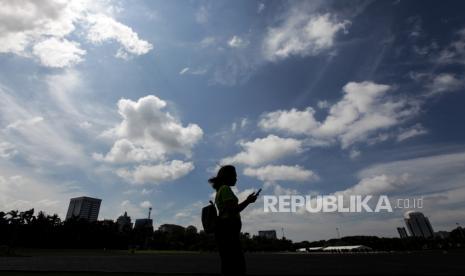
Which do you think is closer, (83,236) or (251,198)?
(251,198)

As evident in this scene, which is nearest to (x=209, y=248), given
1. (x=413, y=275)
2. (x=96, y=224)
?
(x=96, y=224)

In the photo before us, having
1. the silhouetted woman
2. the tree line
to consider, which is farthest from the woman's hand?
the tree line

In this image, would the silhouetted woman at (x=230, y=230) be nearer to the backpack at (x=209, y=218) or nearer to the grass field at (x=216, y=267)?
the backpack at (x=209, y=218)

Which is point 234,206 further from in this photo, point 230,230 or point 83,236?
point 83,236

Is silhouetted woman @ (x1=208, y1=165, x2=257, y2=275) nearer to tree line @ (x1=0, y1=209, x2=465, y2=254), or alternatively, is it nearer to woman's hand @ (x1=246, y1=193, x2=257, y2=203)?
woman's hand @ (x1=246, y1=193, x2=257, y2=203)

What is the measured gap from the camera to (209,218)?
3697 mm

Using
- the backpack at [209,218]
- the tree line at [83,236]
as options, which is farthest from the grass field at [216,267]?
the tree line at [83,236]

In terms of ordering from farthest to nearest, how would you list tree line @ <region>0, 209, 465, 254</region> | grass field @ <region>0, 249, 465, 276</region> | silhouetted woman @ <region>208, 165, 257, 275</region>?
tree line @ <region>0, 209, 465, 254</region>, grass field @ <region>0, 249, 465, 276</region>, silhouetted woman @ <region>208, 165, 257, 275</region>

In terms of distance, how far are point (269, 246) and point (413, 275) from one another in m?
118

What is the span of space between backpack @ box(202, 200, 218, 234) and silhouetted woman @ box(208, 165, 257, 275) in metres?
0.06

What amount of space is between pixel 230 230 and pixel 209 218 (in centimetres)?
32

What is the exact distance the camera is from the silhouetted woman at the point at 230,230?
11.4ft

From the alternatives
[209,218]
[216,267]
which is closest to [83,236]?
[216,267]

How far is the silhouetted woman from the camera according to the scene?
137 inches
